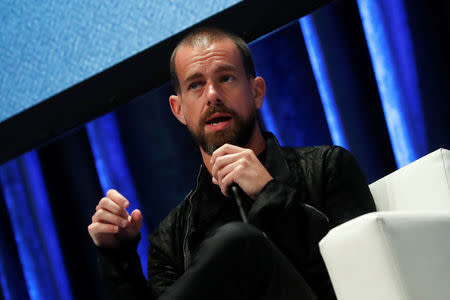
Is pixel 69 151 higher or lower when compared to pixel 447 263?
higher

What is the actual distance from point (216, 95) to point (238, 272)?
63cm

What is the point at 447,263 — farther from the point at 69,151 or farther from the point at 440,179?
the point at 69,151

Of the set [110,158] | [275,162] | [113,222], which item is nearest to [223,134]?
[275,162]

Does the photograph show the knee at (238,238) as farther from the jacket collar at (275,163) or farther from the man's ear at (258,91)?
the man's ear at (258,91)

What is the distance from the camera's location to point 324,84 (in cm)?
169

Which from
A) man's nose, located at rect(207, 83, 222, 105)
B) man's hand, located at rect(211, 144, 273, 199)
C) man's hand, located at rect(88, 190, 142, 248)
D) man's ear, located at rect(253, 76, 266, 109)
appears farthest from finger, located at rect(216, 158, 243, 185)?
man's ear, located at rect(253, 76, 266, 109)

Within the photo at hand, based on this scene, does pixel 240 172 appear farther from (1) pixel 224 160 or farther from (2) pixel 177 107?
(2) pixel 177 107

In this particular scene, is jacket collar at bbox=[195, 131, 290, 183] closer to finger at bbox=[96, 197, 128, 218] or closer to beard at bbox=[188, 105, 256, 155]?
beard at bbox=[188, 105, 256, 155]

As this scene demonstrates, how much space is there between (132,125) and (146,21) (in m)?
0.39

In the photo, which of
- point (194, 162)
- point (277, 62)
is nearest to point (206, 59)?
point (277, 62)

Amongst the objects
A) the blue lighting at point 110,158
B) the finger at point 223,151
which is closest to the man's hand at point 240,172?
the finger at point 223,151

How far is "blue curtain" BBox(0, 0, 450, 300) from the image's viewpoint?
1587 millimetres

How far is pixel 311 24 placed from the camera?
5.63 feet

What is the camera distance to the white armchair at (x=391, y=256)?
0.78 m
